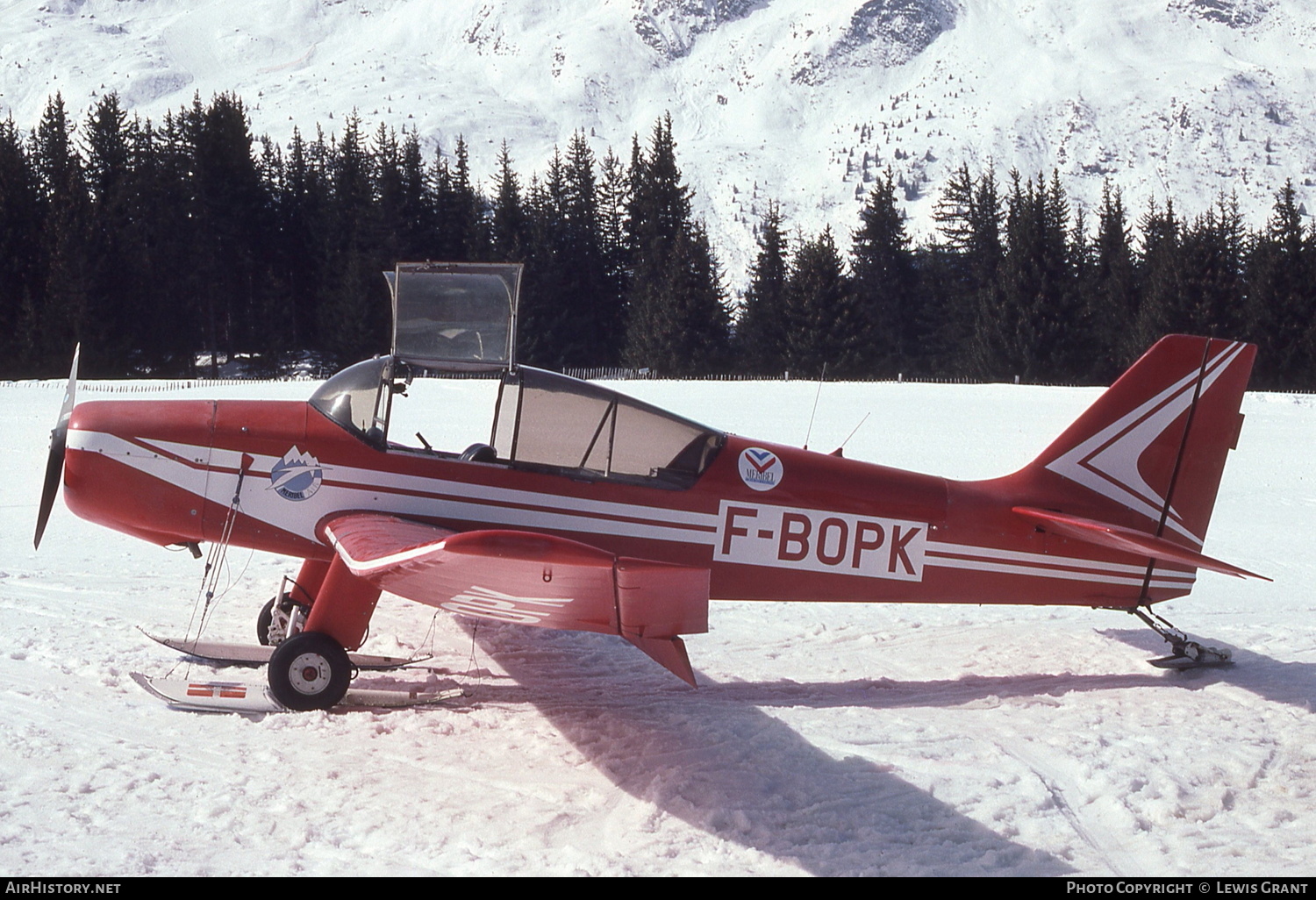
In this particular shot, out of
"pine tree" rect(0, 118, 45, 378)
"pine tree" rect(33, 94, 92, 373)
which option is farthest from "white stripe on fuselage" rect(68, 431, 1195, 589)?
"pine tree" rect(0, 118, 45, 378)

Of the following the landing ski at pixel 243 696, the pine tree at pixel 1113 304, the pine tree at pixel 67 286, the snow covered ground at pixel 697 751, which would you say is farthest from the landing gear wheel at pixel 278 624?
the pine tree at pixel 1113 304

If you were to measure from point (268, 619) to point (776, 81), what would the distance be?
6834 inches

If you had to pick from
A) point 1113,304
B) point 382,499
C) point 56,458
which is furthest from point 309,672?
point 1113,304

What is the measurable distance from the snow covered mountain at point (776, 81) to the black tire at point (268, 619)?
10366 centimetres

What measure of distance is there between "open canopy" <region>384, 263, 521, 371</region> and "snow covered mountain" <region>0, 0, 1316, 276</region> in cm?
10376

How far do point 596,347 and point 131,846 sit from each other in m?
50.5

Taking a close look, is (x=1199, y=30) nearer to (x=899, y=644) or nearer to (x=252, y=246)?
(x=252, y=246)

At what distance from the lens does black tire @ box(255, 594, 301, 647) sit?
7090mm

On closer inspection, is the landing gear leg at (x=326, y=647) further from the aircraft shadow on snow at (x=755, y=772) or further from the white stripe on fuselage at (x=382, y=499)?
the aircraft shadow on snow at (x=755, y=772)

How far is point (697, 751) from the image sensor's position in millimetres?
5574

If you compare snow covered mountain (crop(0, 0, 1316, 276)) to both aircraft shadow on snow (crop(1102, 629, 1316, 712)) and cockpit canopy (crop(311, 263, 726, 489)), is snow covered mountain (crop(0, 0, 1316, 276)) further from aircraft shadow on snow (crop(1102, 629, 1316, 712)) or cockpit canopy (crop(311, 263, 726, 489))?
cockpit canopy (crop(311, 263, 726, 489))

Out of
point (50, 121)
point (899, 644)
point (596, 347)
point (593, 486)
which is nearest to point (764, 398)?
point (899, 644)

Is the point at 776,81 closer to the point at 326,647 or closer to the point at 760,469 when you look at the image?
the point at 760,469

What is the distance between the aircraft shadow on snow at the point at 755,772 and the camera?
4.52 m
